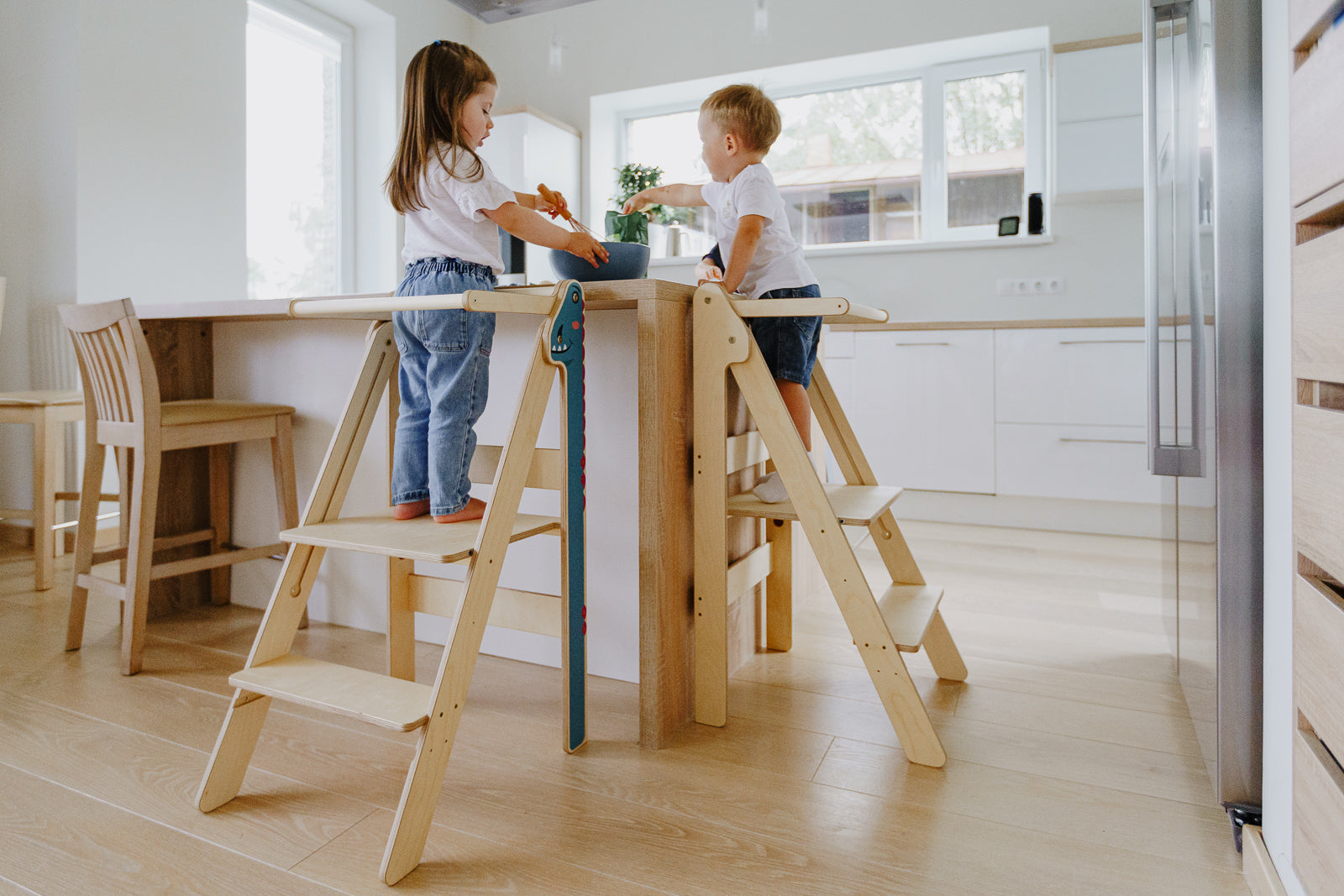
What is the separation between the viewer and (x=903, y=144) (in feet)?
13.7

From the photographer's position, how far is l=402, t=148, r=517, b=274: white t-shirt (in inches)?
→ 55.1

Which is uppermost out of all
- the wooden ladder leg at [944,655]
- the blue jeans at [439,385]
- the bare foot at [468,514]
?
the blue jeans at [439,385]

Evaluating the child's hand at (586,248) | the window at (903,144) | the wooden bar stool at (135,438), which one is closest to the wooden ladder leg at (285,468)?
the wooden bar stool at (135,438)

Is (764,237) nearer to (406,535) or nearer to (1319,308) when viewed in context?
(406,535)

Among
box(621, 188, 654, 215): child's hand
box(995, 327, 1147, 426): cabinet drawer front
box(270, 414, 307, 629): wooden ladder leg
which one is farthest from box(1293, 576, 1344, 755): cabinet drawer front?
box(995, 327, 1147, 426): cabinet drawer front

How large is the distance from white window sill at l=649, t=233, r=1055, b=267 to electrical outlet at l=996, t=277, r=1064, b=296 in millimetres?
149

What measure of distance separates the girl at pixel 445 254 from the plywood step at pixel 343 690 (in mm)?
293

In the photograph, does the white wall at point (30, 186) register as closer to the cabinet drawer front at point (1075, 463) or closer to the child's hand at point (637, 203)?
the child's hand at point (637, 203)

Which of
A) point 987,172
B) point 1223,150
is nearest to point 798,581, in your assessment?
point 1223,150

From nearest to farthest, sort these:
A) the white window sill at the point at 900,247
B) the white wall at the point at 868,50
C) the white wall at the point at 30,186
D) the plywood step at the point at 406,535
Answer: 1. the plywood step at the point at 406,535
2. the white wall at the point at 30,186
3. the white wall at the point at 868,50
4. the white window sill at the point at 900,247

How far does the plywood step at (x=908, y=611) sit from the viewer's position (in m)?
1.40

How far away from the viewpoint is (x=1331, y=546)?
0.76 metres

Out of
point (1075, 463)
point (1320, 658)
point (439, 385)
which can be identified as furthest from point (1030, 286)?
point (1320, 658)

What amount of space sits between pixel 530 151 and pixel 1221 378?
150 inches
